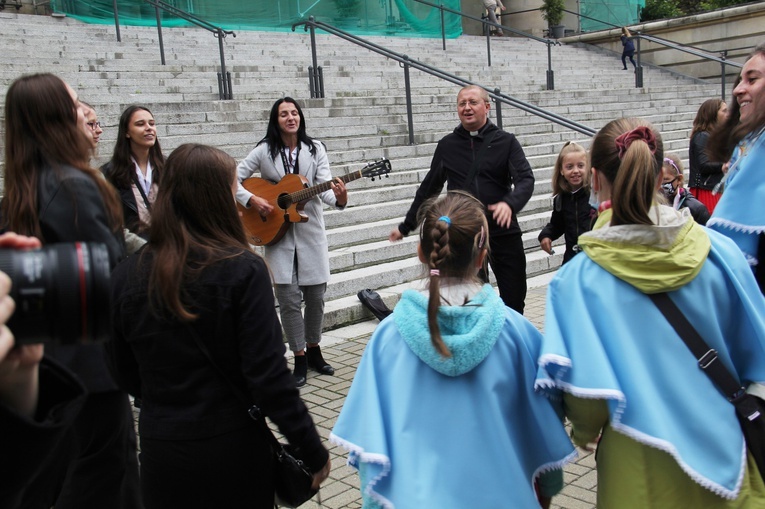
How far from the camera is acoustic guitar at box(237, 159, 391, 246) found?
211 inches

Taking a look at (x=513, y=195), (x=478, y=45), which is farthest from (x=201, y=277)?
(x=478, y=45)

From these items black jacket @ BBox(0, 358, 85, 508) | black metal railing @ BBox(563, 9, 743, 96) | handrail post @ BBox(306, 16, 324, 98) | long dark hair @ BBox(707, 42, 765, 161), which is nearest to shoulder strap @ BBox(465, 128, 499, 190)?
long dark hair @ BBox(707, 42, 765, 161)

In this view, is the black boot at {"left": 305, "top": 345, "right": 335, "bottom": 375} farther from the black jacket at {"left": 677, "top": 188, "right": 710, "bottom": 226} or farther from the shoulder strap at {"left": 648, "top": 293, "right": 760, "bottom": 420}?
the shoulder strap at {"left": 648, "top": 293, "right": 760, "bottom": 420}

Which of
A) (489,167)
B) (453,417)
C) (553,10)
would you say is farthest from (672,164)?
(553,10)

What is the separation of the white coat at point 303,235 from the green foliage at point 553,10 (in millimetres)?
22620

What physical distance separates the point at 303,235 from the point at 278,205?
27cm

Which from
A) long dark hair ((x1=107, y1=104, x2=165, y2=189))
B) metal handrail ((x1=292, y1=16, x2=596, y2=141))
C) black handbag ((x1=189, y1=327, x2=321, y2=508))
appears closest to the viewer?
black handbag ((x1=189, y1=327, x2=321, y2=508))

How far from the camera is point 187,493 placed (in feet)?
8.05

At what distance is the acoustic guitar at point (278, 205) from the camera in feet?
17.6

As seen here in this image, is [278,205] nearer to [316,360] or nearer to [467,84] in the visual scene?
[316,360]

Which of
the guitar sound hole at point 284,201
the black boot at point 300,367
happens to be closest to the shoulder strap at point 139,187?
the guitar sound hole at point 284,201

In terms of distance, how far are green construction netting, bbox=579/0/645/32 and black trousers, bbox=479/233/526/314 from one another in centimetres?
2294

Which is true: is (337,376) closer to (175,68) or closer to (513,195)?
(513,195)

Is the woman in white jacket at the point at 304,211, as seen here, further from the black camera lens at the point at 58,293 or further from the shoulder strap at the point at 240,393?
the black camera lens at the point at 58,293
